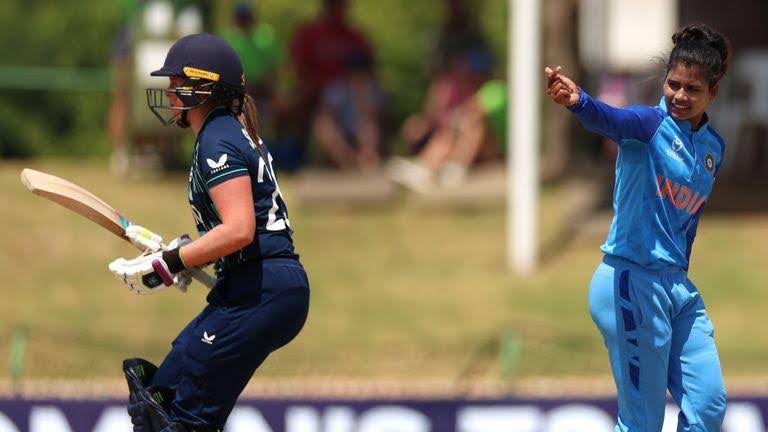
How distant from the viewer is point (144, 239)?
5152 mm

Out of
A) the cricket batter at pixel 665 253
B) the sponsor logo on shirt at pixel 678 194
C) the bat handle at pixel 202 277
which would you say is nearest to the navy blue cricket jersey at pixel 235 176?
the bat handle at pixel 202 277

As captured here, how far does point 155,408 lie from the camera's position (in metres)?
4.98

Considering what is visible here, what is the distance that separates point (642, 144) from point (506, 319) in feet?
21.3

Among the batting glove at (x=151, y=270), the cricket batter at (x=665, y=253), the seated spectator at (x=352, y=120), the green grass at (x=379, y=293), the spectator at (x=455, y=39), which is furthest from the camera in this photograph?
the spectator at (x=455, y=39)

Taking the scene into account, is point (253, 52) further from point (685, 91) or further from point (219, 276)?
point (685, 91)

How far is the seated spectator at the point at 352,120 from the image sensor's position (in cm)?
1353

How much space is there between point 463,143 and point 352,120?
111cm

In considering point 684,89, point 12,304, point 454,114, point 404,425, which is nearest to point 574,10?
point 454,114

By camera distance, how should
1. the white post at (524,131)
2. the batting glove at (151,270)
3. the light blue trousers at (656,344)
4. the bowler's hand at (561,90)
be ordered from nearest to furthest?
1. the bowler's hand at (561,90)
2. the batting glove at (151,270)
3. the light blue trousers at (656,344)
4. the white post at (524,131)

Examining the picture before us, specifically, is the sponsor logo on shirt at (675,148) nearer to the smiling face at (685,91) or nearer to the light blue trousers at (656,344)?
the smiling face at (685,91)

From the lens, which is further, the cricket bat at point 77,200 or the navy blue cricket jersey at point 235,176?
the cricket bat at point 77,200

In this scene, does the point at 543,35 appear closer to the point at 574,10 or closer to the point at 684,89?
the point at 574,10

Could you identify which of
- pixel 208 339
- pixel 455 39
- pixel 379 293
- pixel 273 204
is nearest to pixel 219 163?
pixel 273 204

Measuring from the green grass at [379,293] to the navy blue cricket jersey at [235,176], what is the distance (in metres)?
4.57
